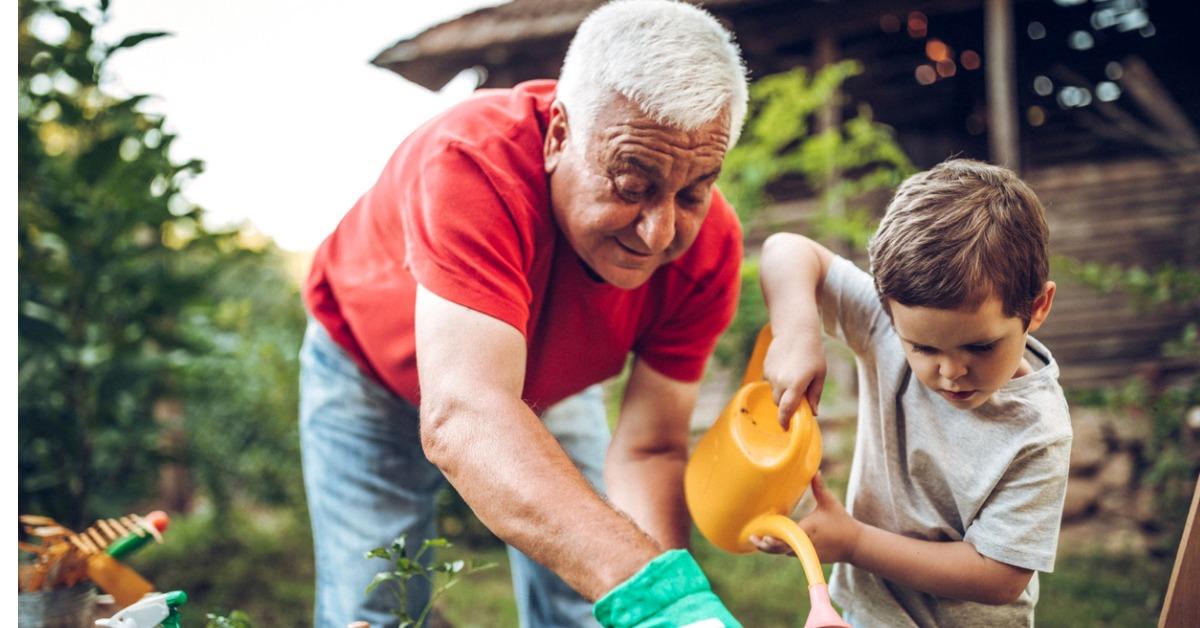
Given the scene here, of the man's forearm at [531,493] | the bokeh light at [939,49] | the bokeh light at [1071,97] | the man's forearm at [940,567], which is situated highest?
the bokeh light at [939,49]

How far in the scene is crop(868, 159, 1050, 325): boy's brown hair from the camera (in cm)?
104

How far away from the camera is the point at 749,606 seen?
2.98 m

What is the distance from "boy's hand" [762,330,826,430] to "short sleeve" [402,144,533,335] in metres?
0.33

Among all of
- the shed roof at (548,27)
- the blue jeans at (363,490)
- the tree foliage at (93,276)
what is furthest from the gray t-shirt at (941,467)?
the shed roof at (548,27)

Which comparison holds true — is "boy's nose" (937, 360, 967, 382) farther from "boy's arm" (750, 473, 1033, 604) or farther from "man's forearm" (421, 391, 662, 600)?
"man's forearm" (421, 391, 662, 600)

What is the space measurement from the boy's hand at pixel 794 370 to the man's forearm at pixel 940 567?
18cm

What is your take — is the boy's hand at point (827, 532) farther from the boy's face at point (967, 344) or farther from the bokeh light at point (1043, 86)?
the bokeh light at point (1043, 86)

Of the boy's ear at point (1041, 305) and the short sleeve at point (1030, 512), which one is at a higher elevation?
the boy's ear at point (1041, 305)

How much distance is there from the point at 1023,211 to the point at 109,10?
191 cm

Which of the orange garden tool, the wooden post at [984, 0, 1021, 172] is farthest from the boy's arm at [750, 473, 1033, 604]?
the wooden post at [984, 0, 1021, 172]

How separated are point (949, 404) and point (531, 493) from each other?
1.89ft

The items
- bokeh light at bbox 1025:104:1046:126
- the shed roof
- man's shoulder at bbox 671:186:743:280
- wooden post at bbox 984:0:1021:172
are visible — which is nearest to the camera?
man's shoulder at bbox 671:186:743:280

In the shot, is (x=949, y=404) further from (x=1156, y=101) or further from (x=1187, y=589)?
(x=1156, y=101)

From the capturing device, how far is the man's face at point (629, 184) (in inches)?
46.0
